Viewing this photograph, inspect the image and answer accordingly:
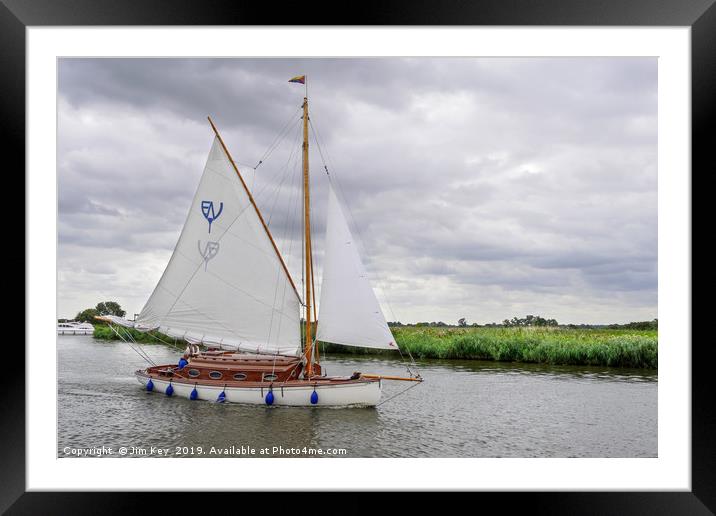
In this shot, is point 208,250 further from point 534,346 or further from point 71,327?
point 534,346

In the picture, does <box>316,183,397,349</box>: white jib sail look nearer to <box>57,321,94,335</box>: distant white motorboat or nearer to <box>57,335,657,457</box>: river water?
<box>57,335,657,457</box>: river water

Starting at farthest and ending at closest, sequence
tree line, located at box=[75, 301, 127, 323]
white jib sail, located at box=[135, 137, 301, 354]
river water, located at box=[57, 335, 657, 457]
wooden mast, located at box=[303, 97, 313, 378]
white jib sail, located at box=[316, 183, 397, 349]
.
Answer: white jib sail, located at box=[135, 137, 301, 354]
wooden mast, located at box=[303, 97, 313, 378]
white jib sail, located at box=[316, 183, 397, 349]
tree line, located at box=[75, 301, 127, 323]
river water, located at box=[57, 335, 657, 457]

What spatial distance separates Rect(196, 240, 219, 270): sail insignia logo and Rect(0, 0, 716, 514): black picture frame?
7510 mm

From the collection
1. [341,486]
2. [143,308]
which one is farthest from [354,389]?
[143,308]

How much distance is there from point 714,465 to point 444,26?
6.08 metres

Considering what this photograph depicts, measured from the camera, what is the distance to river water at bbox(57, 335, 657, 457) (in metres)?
9.12

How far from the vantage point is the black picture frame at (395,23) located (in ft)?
18.2

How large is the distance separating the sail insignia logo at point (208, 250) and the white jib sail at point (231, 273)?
1.1 inches

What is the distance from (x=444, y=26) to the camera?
5621 mm

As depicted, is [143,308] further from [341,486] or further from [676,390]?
[676,390]

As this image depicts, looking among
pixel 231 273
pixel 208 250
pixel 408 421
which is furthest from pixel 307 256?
pixel 408 421

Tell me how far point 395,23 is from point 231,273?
9.37 m

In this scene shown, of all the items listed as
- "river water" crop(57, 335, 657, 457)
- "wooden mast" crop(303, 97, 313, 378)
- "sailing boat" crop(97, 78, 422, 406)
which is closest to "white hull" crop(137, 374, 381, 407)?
"sailing boat" crop(97, 78, 422, 406)

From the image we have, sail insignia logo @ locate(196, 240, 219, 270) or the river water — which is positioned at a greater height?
sail insignia logo @ locate(196, 240, 219, 270)
